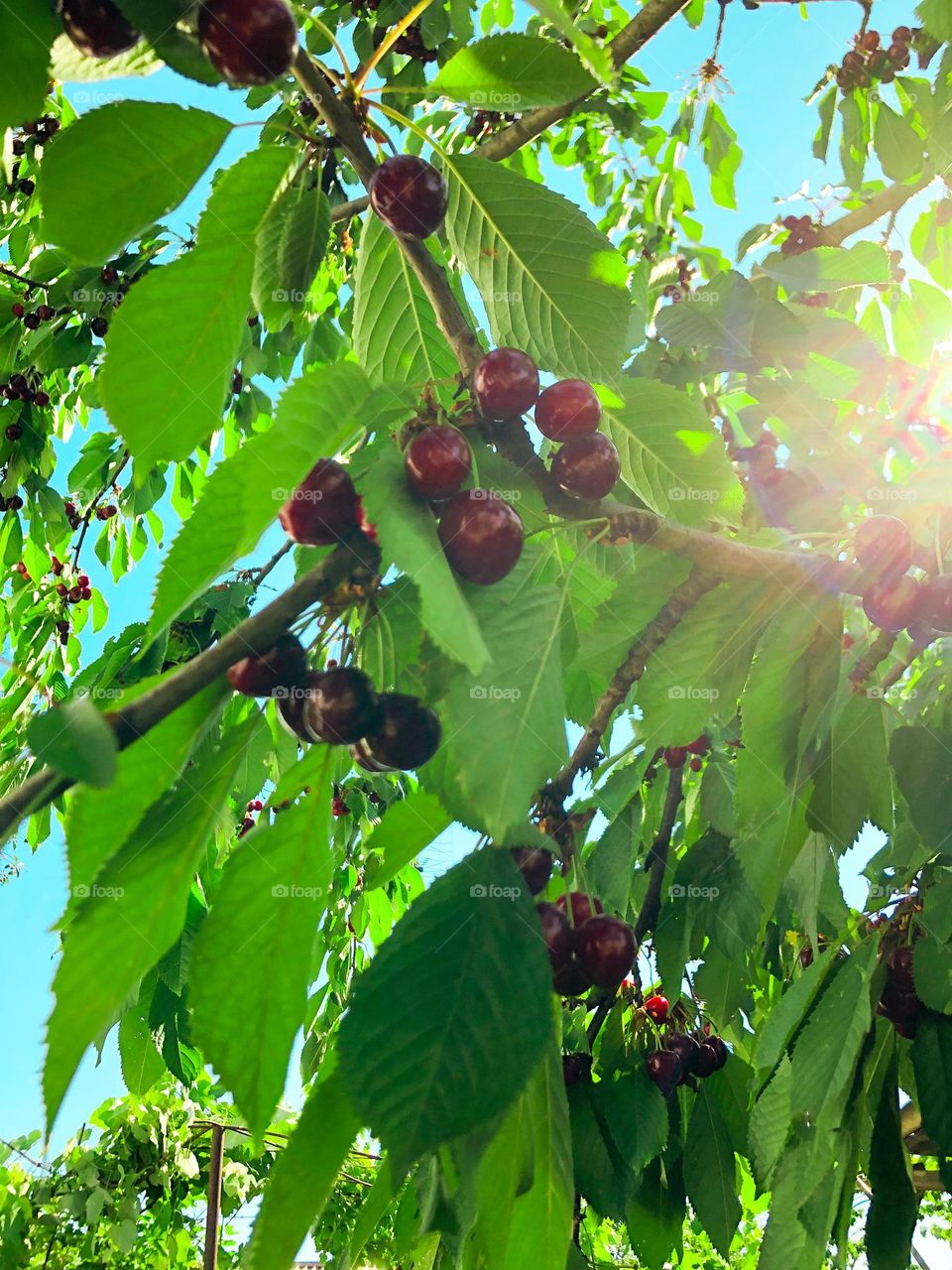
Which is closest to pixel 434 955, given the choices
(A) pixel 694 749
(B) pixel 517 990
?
(B) pixel 517 990

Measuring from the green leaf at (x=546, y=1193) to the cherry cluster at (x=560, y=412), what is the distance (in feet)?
1.55

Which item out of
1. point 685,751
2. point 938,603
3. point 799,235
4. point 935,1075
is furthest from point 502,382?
point 799,235

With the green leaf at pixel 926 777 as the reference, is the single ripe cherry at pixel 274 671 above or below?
below

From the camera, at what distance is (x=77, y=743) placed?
48 centimetres

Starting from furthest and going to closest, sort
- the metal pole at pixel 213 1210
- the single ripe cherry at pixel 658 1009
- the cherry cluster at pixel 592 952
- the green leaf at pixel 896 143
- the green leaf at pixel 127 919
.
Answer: the metal pole at pixel 213 1210, the green leaf at pixel 896 143, the single ripe cherry at pixel 658 1009, the cherry cluster at pixel 592 952, the green leaf at pixel 127 919

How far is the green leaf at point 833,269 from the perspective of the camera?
1.74 m

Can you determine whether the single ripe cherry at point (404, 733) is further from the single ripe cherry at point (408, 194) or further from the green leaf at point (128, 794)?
the single ripe cherry at point (408, 194)

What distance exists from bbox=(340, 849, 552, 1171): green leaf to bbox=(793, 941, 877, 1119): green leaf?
51 centimetres

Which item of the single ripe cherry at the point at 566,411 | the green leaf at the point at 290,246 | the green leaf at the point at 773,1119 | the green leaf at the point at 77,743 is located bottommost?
the green leaf at the point at 77,743

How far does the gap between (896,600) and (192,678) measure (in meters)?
0.79

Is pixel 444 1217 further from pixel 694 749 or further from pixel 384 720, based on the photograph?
pixel 694 749

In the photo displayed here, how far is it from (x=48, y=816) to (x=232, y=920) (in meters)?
2.98

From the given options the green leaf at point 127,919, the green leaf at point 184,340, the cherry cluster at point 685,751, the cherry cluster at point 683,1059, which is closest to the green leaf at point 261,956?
the green leaf at point 127,919

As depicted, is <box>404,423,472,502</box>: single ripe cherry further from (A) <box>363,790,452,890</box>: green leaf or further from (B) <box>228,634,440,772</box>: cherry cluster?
(A) <box>363,790,452,890</box>: green leaf
